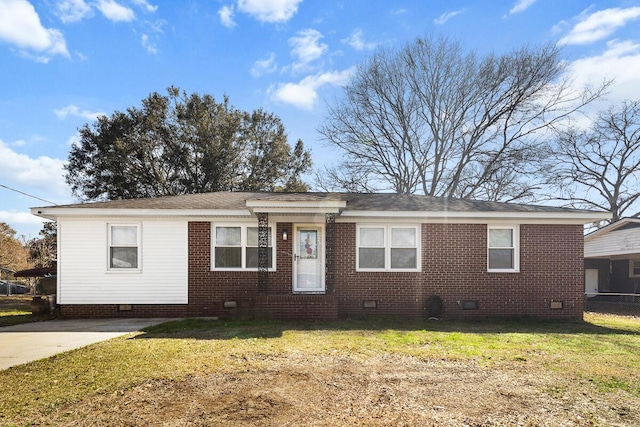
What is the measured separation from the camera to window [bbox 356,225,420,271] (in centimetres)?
1097

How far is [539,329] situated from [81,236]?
37.5 feet

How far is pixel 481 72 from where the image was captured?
23188 mm

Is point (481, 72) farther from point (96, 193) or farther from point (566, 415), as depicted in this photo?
point (96, 193)

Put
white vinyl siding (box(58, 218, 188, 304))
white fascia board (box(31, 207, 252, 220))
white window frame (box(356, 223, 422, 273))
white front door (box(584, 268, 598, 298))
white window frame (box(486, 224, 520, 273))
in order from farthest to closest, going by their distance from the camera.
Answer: white front door (box(584, 268, 598, 298)), white window frame (box(486, 224, 520, 273)), white window frame (box(356, 223, 422, 273)), white vinyl siding (box(58, 218, 188, 304)), white fascia board (box(31, 207, 252, 220))

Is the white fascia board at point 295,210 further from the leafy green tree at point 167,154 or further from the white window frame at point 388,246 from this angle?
the leafy green tree at point 167,154

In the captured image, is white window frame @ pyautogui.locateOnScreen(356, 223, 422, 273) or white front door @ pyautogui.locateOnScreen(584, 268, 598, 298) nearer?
white window frame @ pyautogui.locateOnScreen(356, 223, 422, 273)

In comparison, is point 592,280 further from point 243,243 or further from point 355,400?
point 355,400

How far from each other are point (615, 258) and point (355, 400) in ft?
67.0

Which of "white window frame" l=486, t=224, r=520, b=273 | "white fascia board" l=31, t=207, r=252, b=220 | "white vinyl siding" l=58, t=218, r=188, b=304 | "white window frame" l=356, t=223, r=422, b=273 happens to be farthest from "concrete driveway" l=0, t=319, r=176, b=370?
"white window frame" l=486, t=224, r=520, b=273

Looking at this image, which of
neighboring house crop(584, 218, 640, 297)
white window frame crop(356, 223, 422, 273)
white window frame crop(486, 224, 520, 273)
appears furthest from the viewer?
neighboring house crop(584, 218, 640, 297)

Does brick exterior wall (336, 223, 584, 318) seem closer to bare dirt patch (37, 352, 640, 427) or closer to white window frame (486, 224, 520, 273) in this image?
white window frame (486, 224, 520, 273)

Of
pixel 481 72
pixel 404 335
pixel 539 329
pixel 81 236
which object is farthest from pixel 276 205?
pixel 481 72

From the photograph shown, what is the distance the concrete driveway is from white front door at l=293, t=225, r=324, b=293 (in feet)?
11.4

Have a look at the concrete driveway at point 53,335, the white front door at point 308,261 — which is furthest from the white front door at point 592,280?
the concrete driveway at point 53,335
